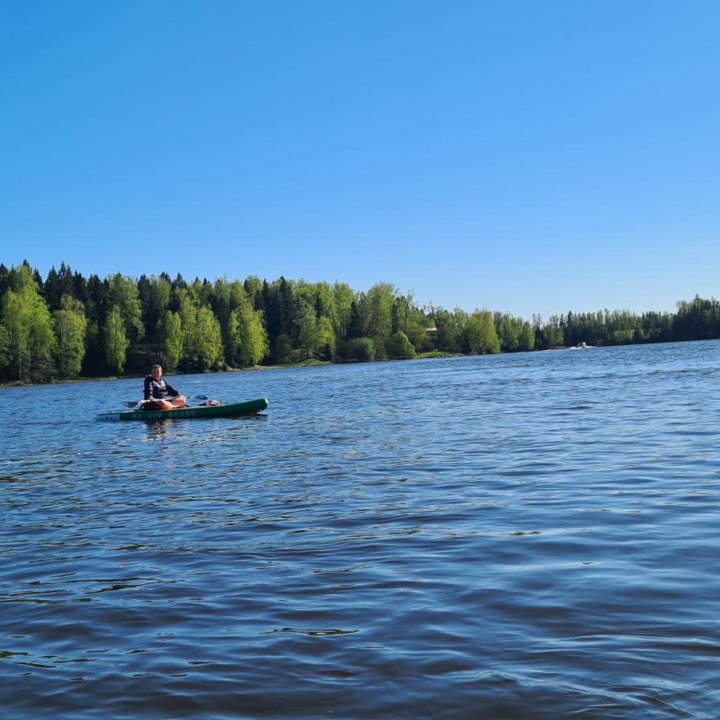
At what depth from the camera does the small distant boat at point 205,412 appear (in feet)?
98.9

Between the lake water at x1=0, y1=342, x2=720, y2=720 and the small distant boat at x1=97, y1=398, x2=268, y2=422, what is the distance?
13.3m

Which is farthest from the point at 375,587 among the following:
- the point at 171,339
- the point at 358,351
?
the point at 358,351

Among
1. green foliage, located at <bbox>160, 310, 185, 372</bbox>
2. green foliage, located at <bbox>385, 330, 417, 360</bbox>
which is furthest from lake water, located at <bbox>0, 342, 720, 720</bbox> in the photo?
green foliage, located at <bbox>385, 330, 417, 360</bbox>

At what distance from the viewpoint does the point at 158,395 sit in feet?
105

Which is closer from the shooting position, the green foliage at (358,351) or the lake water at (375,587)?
the lake water at (375,587)

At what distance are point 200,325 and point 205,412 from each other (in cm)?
10017

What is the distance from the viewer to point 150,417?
31.0 metres

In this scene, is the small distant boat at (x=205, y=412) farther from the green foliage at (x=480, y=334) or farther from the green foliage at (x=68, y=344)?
the green foliage at (x=480, y=334)

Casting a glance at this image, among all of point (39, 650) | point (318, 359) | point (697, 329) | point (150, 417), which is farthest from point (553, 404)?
point (697, 329)

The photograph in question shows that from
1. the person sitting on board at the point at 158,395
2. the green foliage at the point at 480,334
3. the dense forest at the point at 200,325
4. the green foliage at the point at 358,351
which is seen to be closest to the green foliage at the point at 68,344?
the dense forest at the point at 200,325

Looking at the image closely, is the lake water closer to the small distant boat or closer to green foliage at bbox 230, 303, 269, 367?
the small distant boat

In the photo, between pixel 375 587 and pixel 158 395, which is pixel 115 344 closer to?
pixel 158 395

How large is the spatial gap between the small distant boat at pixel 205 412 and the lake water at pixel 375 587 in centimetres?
1331

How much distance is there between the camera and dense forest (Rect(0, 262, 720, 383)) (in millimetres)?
107750
